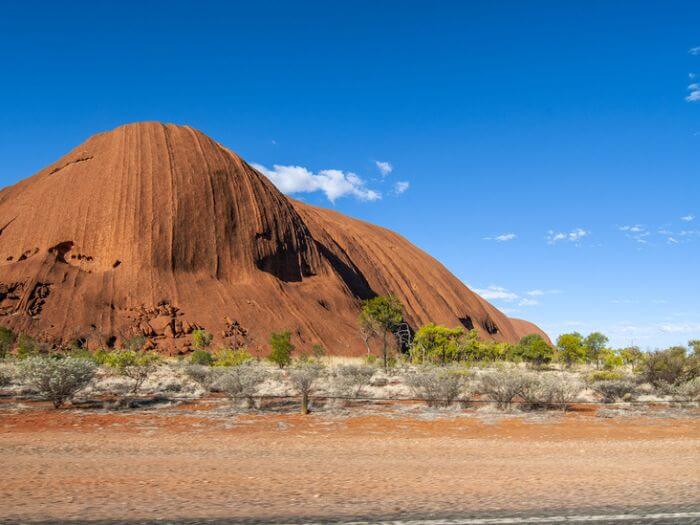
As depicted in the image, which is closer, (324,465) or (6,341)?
(324,465)

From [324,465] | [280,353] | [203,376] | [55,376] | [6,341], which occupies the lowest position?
[324,465]

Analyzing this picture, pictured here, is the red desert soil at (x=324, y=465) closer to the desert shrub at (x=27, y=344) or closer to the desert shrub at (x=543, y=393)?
the desert shrub at (x=543, y=393)

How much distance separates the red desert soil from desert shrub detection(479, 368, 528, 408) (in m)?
2.43

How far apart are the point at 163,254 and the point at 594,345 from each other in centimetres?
4095

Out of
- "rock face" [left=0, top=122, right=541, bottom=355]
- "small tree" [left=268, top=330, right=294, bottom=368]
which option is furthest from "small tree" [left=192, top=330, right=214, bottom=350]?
"small tree" [left=268, top=330, right=294, bottom=368]

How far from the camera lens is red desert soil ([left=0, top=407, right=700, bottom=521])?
5.95 meters

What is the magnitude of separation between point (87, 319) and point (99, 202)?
14.2 m

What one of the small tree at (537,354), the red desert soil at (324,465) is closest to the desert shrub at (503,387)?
the red desert soil at (324,465)

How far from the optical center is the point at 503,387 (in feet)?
55.4

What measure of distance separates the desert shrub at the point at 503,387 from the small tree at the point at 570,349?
33.2 meters

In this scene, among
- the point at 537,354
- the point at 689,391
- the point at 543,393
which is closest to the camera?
the point at 543,393

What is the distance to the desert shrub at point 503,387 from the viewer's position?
16.2 metres

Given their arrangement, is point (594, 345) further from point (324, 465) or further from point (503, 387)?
point (324, 465)

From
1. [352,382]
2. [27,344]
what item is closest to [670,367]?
[352,382]
